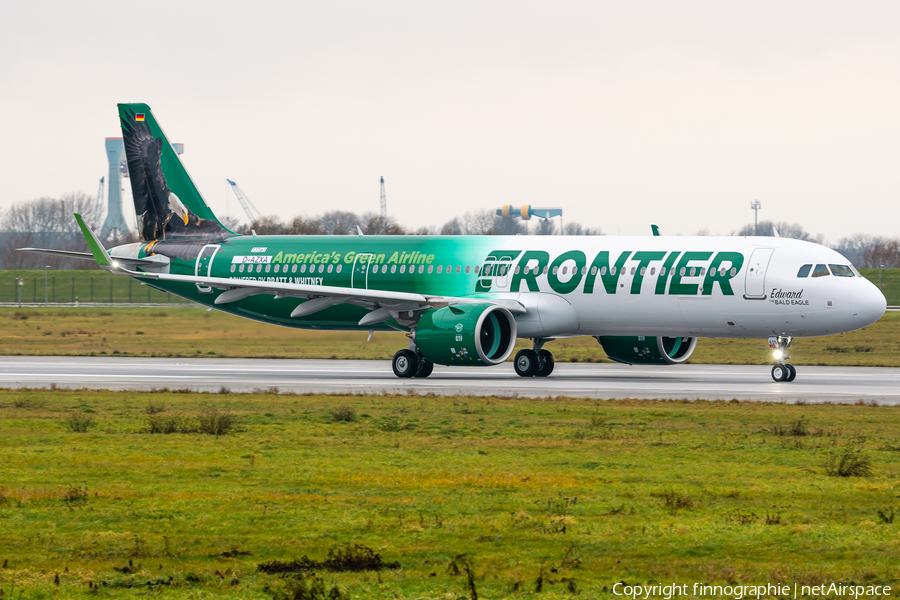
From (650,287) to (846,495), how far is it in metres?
18.4

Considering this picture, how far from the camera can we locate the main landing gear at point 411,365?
3416 cm

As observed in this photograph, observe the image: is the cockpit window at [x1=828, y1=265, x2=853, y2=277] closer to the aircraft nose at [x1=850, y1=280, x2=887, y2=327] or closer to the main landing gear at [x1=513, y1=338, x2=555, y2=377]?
the aircraft nose at [x1=850, y1=280, x2=887, y2=327]

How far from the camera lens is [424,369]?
34281mm

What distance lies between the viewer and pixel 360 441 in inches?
750

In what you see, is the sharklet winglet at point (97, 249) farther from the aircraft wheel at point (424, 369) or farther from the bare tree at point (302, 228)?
the bare tree at point (302, 228)

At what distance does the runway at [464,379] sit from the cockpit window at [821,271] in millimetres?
2965

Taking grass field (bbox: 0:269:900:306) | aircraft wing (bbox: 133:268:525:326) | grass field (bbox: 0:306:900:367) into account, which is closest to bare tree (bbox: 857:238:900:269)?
grass field (bbox: 0:306:900:367)

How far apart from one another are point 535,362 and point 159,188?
16.0 metres

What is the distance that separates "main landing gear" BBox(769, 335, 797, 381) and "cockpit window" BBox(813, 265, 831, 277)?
84.4 inches

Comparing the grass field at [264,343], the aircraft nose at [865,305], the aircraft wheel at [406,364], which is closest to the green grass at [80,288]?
the grass field at [264,343]

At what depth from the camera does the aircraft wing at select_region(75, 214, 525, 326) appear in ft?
111

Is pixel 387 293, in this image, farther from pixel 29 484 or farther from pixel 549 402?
pixel 29 484

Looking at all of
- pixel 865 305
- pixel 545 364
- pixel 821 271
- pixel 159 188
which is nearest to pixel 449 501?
pixel 865 305

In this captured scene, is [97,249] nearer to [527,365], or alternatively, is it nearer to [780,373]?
[527,365]
